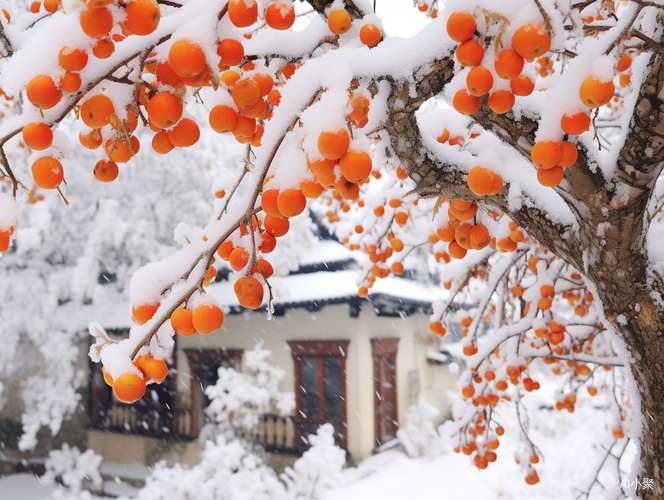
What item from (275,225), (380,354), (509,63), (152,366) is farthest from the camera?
(380,354)

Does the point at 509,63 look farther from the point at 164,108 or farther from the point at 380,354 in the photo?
the point at 380,354

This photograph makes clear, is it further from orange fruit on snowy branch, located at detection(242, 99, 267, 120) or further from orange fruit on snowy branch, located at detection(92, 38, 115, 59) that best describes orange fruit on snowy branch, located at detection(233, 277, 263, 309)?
orange fruit on snowy branch, located at detection(92, 38, 115, 59)

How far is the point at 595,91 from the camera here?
0.91 m

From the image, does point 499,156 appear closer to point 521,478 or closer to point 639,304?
point 639,304

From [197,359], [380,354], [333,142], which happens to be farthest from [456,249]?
[197,359]

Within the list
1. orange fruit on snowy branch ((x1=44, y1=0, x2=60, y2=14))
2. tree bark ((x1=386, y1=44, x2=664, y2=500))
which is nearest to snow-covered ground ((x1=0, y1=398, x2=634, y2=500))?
tree bark ((x1=386, y1=44, x2=664, y2=500))

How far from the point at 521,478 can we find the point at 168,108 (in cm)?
961

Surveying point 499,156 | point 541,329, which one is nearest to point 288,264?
point 541,329

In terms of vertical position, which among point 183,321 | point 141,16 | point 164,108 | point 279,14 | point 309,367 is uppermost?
point 279,14

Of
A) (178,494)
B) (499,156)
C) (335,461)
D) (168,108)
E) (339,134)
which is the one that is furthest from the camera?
(335,461)

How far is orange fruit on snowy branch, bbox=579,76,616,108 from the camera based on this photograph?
904 mm

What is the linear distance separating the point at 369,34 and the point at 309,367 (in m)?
9.32

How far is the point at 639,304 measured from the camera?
148cm

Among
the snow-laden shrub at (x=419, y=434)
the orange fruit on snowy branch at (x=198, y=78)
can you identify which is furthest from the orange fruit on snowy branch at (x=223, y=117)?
the snow-laden shrub at (x=419, y=434)
